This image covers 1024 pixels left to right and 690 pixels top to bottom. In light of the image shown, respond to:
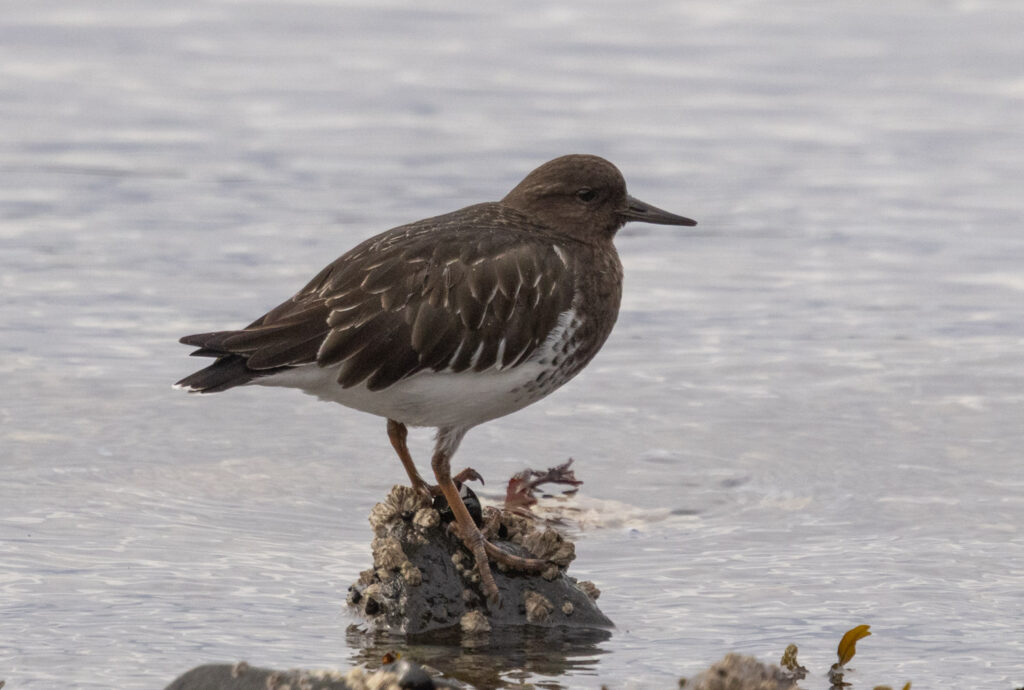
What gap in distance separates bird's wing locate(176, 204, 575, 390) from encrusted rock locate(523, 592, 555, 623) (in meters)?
0.92

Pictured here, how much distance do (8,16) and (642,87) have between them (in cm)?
702

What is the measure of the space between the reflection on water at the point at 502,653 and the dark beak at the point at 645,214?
6.86 ft

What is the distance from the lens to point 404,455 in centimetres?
735

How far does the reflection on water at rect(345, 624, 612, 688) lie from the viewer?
20.7ft

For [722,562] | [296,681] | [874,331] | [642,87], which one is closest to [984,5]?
[642,87]

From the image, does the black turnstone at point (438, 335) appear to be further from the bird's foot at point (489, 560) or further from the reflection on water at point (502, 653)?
the reflection on water at point (502, 653)

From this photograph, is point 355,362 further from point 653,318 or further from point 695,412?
point 653,318

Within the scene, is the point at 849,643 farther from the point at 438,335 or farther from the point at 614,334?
the point at 614,334

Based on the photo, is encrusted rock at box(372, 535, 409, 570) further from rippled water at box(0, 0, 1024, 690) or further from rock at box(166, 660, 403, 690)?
rock at box(166, 660, 403, 690)

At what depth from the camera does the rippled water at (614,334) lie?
6.93 m

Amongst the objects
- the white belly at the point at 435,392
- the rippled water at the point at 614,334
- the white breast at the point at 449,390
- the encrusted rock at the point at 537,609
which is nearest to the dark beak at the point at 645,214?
the white breast at the point at 449,390

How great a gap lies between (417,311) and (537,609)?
1244mm

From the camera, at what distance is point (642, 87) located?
55.8ft

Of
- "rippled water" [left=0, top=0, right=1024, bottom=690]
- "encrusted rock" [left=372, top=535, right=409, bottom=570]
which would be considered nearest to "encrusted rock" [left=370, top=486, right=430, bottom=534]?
"encrusted rock" [left=372, top=535, right=409, bottom=570]
